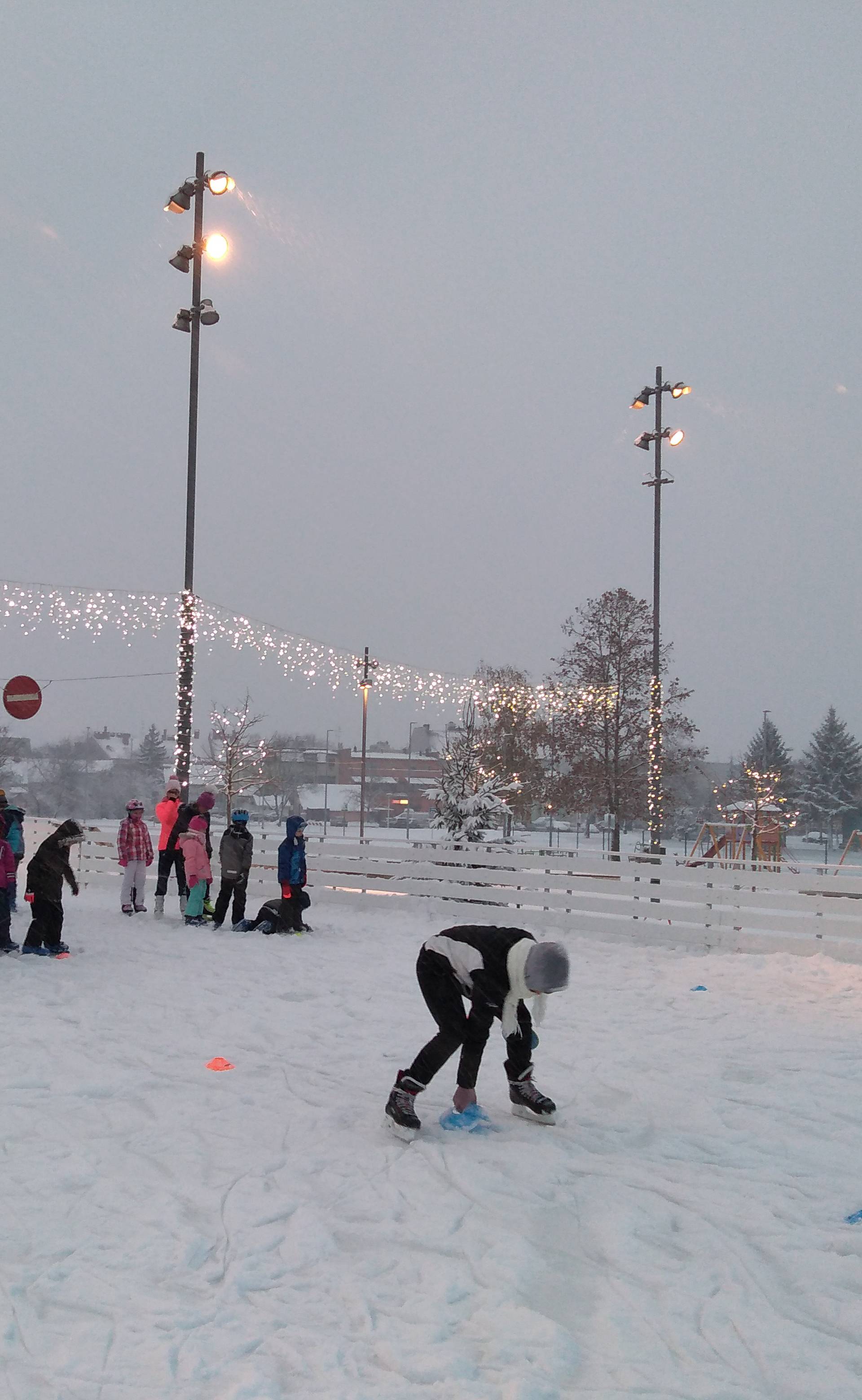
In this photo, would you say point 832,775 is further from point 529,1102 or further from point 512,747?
point 529,1102

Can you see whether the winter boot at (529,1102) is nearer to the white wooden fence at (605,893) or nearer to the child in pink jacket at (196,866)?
the white wooden fence at (605,893)

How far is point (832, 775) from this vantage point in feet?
186

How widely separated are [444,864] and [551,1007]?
20.5ft

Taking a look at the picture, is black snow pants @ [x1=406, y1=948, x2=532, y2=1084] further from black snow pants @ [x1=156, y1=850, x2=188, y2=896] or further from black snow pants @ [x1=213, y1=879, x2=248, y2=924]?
black snow pants @ [x1=156, y1=850, x2=188, y2=896]

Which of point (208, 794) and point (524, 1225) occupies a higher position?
point (208, 794)

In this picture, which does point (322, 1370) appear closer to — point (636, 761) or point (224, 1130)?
point (224, 1130)

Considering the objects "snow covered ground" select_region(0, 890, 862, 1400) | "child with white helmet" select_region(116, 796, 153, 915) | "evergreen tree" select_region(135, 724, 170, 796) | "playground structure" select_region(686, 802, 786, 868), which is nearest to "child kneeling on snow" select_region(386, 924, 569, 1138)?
"snow covered ground" select_region(0, 890, 862, 1400)

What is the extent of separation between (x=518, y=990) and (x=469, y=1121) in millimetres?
931

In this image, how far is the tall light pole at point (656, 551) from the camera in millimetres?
17906

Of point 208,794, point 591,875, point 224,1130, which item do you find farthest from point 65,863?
point 591,875

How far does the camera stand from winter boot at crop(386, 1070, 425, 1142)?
5.00 metres

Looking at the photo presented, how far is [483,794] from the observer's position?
19.5m

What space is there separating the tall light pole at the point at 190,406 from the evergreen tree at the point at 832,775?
49.9 meters

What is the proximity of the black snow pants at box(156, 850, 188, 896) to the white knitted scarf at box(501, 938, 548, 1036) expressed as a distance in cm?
891
